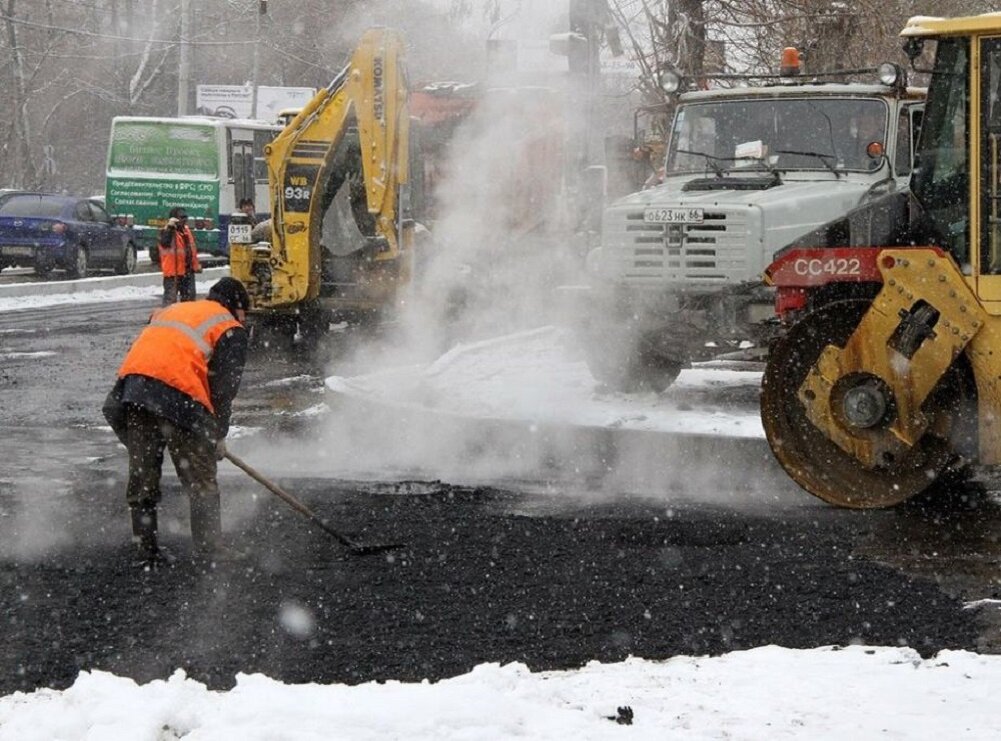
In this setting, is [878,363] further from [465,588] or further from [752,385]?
[752,385]

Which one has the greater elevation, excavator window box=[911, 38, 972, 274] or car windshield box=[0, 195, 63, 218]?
excavator window box=[911, 38, 972, 274]

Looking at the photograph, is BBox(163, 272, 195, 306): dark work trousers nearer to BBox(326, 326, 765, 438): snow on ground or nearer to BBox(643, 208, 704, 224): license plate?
BBox(326, 326, 765, 438): snow on ground

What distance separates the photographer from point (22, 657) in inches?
235

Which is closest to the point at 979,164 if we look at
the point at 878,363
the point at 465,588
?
the point at 878,363

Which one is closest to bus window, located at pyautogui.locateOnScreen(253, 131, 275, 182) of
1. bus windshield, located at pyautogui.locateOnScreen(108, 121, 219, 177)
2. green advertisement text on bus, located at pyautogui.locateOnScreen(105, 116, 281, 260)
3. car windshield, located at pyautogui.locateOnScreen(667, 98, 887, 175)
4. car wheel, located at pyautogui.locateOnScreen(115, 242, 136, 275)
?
green advertisement text on bus, located at pyautogui.locateOnScreen(105, 116, 281, 260)

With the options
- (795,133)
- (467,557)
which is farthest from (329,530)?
(795,133)

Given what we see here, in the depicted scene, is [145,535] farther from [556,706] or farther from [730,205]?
[730,205]

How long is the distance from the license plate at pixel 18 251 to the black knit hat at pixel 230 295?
21031 millimetres

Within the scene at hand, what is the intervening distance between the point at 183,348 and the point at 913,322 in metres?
3.66

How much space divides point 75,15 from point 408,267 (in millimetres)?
45160

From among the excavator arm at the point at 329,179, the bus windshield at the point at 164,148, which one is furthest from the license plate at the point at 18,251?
the excavator arm at the point at 329,179

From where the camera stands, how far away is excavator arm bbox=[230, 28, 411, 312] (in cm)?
1695

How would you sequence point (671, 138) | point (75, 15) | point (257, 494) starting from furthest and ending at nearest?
point (75, 15) < point (671, 138) < point (257, 494)

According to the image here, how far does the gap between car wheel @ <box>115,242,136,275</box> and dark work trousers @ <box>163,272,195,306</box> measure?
8.99 m
